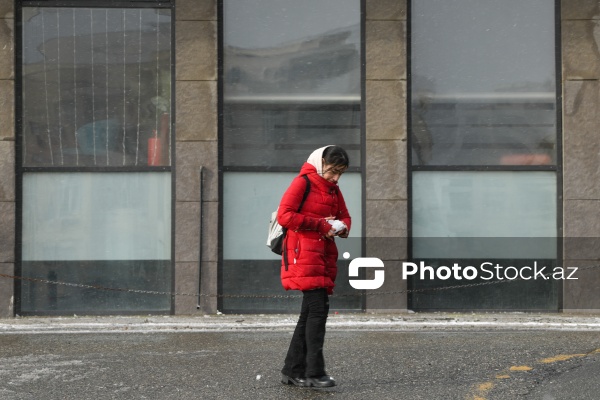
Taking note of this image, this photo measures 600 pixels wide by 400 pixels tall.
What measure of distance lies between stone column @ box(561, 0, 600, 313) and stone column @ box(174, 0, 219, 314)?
13.8 feet

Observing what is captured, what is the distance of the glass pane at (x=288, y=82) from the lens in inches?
565

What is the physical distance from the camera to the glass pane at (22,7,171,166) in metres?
14.3

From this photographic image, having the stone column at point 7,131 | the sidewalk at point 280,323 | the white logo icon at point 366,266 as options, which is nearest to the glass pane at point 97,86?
the stone column at point 7,131

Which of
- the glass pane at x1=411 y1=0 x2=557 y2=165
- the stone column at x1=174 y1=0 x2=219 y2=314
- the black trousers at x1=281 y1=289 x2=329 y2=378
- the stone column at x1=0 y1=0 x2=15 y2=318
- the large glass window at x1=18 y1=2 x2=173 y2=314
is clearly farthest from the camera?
the glass pane at x1=411 y1=0 x2=557 y2=165

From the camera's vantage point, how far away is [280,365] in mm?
9359

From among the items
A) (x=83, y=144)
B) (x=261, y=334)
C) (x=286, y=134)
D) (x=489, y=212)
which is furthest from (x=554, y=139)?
(x=83, y=144)

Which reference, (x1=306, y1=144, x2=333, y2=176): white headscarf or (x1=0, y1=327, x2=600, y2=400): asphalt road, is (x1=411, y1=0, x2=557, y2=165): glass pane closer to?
(x1=0, y1=327, x2=600, y2=400): asphalt road

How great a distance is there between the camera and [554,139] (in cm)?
1442

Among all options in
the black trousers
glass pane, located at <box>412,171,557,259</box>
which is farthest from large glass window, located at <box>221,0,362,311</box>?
the black trousers

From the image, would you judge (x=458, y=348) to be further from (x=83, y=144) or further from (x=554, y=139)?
(x=83, y=144)

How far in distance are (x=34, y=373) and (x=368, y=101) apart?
21.2 ft

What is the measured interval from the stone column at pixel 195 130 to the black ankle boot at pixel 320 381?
620 centimetres

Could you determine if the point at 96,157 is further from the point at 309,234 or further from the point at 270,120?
the point at 309,234

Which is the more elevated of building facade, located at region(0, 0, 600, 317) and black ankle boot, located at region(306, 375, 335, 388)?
building facade, located at region(0, 0, 600, 317)
